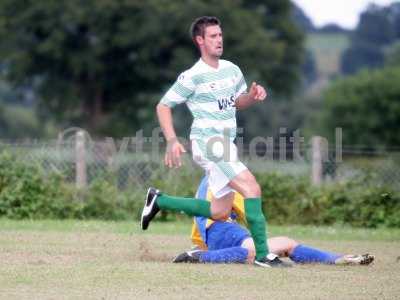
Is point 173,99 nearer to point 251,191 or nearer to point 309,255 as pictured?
point 251,191

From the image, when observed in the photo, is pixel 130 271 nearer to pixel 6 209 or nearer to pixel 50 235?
pixel 50 235

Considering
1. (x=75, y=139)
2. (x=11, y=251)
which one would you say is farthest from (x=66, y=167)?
(x=11, y=251)

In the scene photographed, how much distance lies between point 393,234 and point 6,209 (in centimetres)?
576

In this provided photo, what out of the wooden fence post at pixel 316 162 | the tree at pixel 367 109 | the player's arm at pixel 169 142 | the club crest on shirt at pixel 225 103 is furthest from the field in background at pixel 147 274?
the tree at pixel 367 109

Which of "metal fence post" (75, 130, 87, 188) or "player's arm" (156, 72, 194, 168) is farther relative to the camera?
"metal fence post" (75, 130, 87, 188)

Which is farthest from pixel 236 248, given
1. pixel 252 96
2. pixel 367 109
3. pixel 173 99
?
pixel 367 109

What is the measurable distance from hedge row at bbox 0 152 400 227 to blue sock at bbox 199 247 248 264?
6913 millimetres

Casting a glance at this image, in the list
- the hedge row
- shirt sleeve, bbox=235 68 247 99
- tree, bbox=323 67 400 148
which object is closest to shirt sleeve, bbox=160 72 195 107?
shirt sleeve, bbox=235 68 247 99

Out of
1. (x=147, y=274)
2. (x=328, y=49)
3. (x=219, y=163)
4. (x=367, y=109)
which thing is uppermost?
(x=328, y=49)

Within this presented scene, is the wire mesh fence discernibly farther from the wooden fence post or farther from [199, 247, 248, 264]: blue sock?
[199, 247, 248, 264]: blue sock

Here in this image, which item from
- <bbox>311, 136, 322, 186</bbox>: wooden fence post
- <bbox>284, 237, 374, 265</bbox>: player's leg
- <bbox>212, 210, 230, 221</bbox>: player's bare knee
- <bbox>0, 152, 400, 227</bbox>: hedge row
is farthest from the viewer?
<bbox>311, 136, 322, 186</bbox>: wooden fence post

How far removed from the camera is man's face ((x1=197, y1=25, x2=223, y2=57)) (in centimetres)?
977

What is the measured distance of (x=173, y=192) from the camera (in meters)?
17.2

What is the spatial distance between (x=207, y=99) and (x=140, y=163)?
8.34 metres
